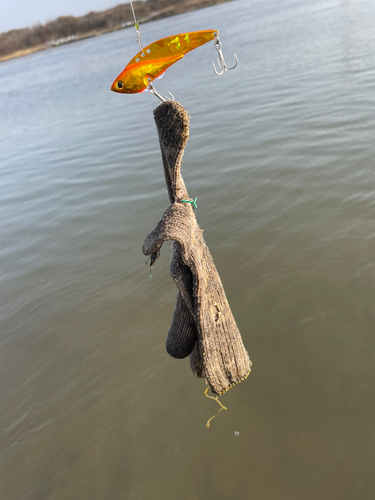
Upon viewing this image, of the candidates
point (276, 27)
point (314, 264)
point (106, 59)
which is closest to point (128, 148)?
point (314, 264)

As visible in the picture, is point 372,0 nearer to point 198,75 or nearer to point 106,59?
point 198,75

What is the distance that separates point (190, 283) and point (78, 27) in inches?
2264

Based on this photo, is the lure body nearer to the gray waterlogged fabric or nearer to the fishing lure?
the fishing lure

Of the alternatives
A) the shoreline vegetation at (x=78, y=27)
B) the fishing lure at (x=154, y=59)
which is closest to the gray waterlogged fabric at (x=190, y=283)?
the fishing lure at (x=154, y=59)

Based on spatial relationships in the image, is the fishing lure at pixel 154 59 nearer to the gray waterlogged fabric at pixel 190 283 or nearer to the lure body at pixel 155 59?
the lure body at pixel 155 59

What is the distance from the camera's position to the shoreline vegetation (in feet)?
147

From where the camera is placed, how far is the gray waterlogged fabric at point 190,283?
5.14 feet

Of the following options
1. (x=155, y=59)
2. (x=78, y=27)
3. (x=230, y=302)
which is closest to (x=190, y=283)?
(x=155, y=59)

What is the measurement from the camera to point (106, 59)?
23734 mm

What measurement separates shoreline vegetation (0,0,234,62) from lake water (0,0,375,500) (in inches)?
1754

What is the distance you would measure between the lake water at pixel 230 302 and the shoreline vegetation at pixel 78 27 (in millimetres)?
44561

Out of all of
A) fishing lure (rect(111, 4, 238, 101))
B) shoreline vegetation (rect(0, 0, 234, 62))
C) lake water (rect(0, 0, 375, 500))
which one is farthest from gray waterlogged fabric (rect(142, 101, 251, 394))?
shoreline vegetation (rect(0, 0, 234, 62))

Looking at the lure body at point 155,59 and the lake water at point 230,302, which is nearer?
the lure body at point 155,59

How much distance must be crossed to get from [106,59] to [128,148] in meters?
18.5
